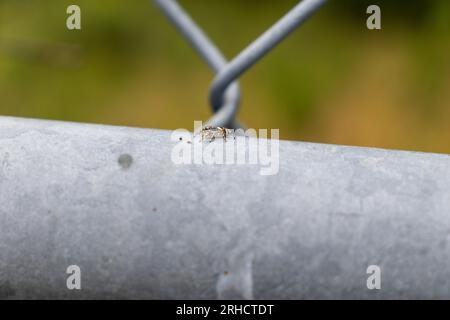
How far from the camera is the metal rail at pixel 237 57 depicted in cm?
42

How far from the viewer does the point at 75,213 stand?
245 mm

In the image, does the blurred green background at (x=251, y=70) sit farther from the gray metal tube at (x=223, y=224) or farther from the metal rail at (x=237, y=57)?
the gray metal tube at (x=223, y=224)

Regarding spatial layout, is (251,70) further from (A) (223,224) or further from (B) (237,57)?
(A) (223,224)

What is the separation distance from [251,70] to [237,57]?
0.70 meters

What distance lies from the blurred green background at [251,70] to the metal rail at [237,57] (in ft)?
1.89

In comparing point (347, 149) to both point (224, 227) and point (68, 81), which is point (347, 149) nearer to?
point (224, 227)

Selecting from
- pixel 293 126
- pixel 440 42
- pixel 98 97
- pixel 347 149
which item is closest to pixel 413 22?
pixel 440 42

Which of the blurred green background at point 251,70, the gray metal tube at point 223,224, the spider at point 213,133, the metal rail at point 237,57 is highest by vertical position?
the blurred green background at point 251,70

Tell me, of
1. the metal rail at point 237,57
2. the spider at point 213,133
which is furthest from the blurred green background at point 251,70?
the spider at point 213,133

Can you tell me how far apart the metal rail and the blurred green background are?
1.89 feet

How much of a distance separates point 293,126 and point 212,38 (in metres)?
0.22

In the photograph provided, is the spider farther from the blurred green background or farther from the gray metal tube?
the blurred green background

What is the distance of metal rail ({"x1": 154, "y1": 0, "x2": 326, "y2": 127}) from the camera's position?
421 millimetres

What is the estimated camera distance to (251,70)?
3.75ft
